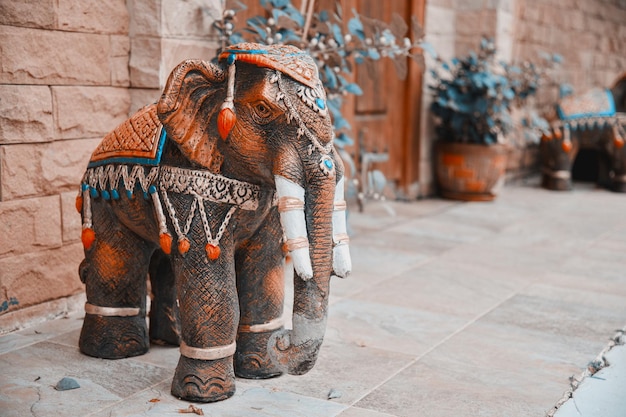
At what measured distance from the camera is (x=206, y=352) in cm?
228

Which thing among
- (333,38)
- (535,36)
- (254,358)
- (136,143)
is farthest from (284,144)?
(535,36)

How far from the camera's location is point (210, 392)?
2.30m

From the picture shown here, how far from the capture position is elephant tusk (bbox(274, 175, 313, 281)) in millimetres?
2061

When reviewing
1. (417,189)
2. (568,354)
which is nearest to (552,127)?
(417,189)

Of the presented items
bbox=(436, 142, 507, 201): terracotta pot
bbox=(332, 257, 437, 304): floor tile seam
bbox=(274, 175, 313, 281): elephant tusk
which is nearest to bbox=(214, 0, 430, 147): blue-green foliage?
bbox=(332, 257, 437, 304): floor tile seam

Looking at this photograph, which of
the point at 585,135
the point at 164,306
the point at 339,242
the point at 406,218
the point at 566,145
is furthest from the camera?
the point at 585,135

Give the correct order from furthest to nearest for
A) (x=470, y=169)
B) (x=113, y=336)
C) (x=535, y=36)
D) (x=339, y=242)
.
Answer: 1. (x=535, y=36)
2. (x=470, y=169)
3. (x=113, y=336)
4. (x=339, y=242)

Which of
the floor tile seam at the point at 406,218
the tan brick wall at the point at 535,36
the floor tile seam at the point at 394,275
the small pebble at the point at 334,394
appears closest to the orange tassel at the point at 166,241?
the small pebble at the point at 334,394

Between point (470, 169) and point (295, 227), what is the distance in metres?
4.18

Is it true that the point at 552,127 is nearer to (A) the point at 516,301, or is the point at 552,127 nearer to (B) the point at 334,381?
(A) the point at 516,301

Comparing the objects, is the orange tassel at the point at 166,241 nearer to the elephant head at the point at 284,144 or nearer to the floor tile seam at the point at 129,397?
the elephant head at the point at 284,144

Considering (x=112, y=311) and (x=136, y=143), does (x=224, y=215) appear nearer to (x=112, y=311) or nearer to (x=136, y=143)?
(x=136, y=143)

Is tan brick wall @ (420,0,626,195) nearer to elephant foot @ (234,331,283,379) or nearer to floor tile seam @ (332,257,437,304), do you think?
floor tile seam @ (332,257,437,304)

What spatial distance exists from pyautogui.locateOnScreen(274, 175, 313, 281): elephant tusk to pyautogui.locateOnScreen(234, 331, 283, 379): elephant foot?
550 mm
